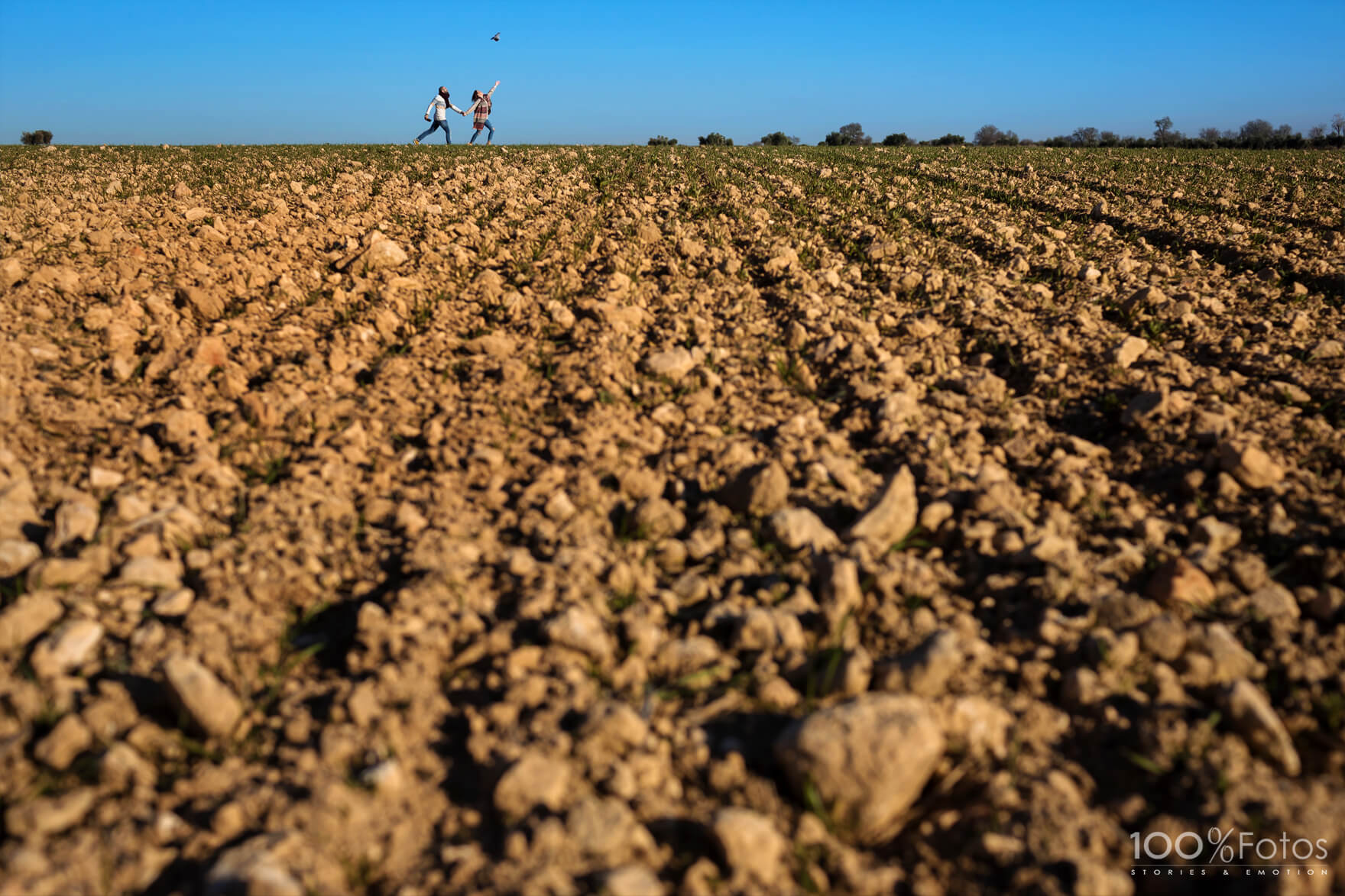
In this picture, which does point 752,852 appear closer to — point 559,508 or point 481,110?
point 559,508

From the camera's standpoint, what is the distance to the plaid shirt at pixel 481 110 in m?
17.8

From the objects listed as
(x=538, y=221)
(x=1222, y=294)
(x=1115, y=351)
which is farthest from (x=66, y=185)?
(x=1222, y=294)

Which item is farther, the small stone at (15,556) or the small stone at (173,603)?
the small stone at (15,556)

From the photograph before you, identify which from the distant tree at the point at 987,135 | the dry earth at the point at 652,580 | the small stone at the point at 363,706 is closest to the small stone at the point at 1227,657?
the dry earth at the point at 652,580

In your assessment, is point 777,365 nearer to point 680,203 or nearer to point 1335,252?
point 680,203

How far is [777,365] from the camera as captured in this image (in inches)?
152

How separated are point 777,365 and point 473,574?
2.09 meters

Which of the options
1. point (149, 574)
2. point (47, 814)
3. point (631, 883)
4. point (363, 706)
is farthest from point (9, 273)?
point (631, 883)

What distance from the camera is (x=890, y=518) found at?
266 centimetres

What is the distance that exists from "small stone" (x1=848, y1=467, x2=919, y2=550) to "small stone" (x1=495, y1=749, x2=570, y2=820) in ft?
4.46

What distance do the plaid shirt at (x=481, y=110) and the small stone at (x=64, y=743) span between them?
18.7 m

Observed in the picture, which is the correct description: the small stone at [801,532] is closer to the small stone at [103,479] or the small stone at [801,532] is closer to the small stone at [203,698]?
the small stone at [203,698]

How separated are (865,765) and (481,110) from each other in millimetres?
19384

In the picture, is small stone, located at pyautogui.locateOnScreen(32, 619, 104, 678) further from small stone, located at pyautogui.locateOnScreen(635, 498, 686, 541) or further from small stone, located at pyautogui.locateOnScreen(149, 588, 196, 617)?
small stone, located at pyautogui.locateOnScreen(635, 498, 686, 541)
